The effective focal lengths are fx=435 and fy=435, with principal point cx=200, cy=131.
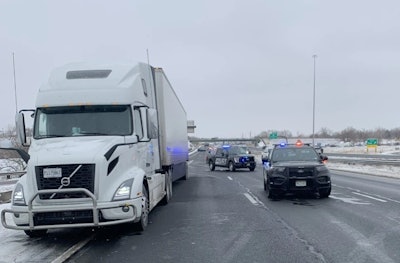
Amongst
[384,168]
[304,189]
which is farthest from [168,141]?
[384,168]

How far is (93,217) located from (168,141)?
6231 mm

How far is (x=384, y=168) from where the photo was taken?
3109 centimetres

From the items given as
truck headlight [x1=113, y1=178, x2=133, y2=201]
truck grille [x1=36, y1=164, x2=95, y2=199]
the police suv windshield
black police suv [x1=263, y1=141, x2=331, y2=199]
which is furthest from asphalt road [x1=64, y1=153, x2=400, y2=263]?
the police suv windshield

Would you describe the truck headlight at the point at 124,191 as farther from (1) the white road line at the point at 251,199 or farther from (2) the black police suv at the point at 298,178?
(2) the black police suv at the point at 298,178

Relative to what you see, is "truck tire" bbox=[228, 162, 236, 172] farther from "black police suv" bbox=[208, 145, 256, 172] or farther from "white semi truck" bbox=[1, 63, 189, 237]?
"white semi truck" bbox=[1, 63, 189, 237]

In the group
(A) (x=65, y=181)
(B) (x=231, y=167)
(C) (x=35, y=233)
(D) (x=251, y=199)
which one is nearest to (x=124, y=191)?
(A) (x=65, y=181)

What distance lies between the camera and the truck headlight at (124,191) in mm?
7633

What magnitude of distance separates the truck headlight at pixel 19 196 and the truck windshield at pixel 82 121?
131 cm

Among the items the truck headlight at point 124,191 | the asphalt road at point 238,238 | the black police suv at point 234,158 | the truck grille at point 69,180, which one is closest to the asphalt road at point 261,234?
the asphalt road at point 238,238

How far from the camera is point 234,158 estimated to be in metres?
30.5

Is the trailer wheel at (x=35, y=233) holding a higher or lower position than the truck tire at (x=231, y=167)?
higher

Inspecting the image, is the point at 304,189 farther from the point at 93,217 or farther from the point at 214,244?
the point at 93,217

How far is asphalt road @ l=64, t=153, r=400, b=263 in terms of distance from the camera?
6676mm

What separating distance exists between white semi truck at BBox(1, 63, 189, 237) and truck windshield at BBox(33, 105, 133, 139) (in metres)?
0.02
